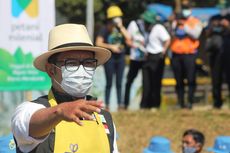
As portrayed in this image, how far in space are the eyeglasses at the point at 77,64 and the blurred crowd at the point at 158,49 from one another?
695 cm

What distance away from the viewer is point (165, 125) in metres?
9.81

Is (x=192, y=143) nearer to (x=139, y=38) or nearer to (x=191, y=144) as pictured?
Result: (x=191, y=144)

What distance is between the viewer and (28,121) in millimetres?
3037

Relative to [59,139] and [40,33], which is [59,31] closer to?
[59,139]

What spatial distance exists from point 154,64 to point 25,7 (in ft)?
13.2

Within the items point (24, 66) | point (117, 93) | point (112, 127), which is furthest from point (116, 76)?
point (112, 127)

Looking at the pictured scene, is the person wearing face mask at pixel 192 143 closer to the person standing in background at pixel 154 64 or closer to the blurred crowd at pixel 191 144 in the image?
the blurred crowd at pixel 191 144

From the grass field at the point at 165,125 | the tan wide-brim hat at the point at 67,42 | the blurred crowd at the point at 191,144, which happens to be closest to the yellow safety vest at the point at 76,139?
the tan wide-brim hat at the point at 67,42

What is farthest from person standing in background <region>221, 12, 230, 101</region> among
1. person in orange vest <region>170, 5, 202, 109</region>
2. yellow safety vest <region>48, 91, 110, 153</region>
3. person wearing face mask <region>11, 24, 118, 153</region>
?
yellow safety vest <region>48, 91, 110, 153</region>

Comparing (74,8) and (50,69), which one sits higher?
(74,8)

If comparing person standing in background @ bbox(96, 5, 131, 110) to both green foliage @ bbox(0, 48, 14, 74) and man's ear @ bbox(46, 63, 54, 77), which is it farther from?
man's ear @ bbox(46, 63, 54, 77)

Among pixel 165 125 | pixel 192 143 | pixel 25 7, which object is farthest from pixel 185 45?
pixel 25 7

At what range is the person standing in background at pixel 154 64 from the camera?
10.3 metres

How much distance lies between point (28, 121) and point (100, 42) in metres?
7.51
